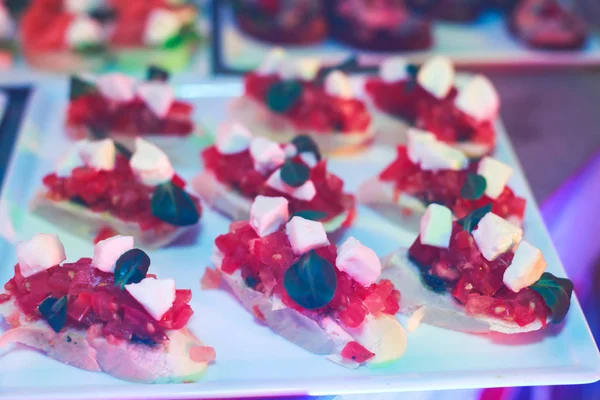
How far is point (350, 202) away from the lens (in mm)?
2371

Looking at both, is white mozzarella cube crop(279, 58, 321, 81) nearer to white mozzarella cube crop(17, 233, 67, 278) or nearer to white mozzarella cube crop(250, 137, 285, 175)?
white mozzarella cube crop(250, 137, 285, 175)

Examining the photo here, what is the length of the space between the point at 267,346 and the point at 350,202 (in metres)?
0.69

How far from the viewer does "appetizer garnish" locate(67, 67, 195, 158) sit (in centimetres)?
266

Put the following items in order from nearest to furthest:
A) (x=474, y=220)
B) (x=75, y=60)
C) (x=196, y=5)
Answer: (x=474, y=220) → (x=75, y=60) → (x=196, y=5)

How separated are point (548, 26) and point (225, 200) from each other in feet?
6.79

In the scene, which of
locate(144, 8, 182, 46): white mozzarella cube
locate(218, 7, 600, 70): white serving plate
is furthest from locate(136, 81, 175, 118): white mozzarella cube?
locate(218, 7, 600, 70): white serving plate

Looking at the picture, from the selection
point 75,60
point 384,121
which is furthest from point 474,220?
point 75,60

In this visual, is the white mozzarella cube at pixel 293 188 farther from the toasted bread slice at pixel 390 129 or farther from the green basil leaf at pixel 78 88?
the green basil leaf at pixel 78 88

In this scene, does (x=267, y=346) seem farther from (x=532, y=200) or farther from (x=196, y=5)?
(x=196, y=5)

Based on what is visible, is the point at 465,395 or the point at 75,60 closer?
the point at 465,395

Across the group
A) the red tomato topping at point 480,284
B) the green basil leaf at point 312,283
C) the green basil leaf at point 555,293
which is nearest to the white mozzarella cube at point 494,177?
the red tomato topping at point 480,284

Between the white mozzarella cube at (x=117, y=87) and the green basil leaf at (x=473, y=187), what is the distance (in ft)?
4.61

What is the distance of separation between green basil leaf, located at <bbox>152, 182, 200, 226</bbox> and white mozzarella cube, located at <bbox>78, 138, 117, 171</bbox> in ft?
0.66

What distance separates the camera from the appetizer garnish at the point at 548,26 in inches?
130
